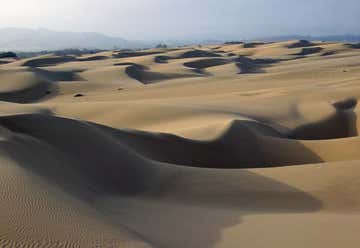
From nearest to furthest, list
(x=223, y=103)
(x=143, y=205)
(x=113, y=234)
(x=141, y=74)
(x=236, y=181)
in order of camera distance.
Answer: (x=113, y=234)
(x=143, y=205)
(x=236, y=181)
(x=223, y=103)
(x=141, y=74)

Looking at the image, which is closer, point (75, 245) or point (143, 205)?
point (75, 245)

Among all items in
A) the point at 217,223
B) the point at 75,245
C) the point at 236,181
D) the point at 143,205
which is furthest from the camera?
the point at 236,181

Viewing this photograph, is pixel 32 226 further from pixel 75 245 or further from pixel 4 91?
pixel 4 91

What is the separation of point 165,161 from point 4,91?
23.0 metres

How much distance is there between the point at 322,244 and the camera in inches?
217

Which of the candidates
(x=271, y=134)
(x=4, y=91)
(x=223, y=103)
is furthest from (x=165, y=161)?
(x=4, y=91)

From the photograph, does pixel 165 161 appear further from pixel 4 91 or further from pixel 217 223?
pixel 4 91

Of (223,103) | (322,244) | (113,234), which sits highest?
(113,234)

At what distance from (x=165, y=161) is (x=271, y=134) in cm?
427

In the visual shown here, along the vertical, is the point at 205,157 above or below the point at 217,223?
below

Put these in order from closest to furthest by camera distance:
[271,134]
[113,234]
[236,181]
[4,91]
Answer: [113,234] < [236,181] < [271,134] < [4,91]

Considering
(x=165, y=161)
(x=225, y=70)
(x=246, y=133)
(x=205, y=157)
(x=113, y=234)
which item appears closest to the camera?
(x=113, y=234)

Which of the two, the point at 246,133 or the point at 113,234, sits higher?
the point at 113,234

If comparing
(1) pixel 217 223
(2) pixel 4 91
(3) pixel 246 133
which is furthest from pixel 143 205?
(2) pixel 4 91
